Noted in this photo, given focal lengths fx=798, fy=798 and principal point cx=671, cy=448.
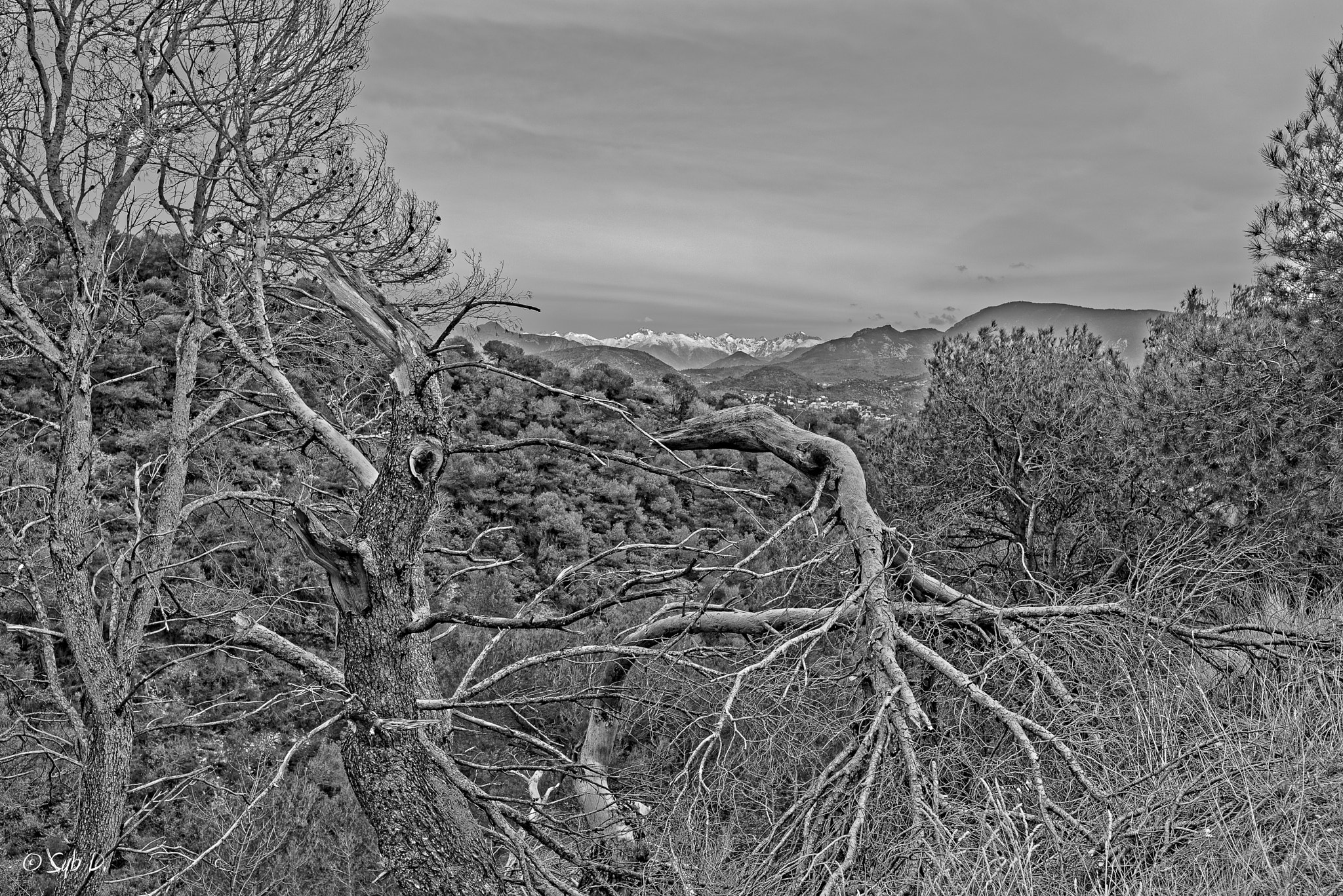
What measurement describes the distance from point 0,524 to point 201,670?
5.27 metres

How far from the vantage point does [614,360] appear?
81.9ft

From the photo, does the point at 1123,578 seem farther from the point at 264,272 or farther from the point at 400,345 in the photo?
the point at 264,272

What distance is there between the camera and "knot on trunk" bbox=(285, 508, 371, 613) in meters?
3.00

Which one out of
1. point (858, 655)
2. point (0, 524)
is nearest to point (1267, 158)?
point (858, 655)

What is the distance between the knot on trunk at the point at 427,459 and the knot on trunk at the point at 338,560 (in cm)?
37

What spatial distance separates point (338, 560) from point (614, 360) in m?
22.1

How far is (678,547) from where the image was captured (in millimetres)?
2988

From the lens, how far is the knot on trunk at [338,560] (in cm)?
300

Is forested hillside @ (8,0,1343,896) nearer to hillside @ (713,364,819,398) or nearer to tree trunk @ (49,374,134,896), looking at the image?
tree trunk @ (49,374,134,896)

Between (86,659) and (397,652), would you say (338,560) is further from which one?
(86,659)

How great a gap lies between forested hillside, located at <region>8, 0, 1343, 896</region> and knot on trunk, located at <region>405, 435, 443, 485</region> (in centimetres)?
2

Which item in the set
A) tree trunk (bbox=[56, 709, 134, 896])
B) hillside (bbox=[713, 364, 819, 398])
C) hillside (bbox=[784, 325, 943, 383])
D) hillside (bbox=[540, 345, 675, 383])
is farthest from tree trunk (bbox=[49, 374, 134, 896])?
hillside (bbox=[784, 325, 943, 383])

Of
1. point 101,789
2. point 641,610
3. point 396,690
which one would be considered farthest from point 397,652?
point 641,610

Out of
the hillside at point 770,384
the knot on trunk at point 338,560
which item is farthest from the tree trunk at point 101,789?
the hillside at point 770,384
